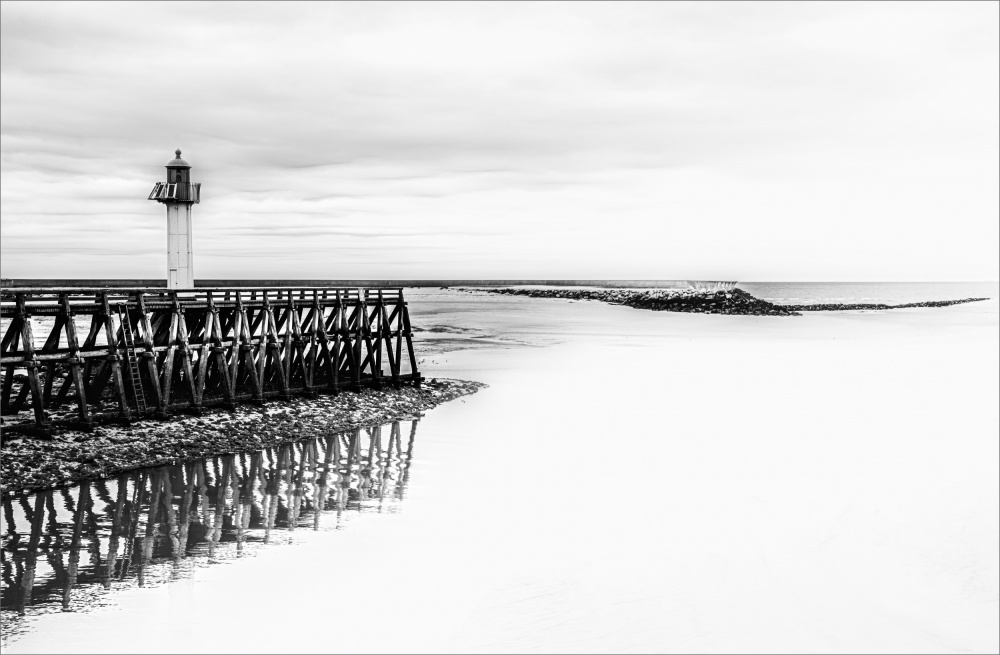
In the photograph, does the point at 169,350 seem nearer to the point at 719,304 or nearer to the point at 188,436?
the point at 188,436

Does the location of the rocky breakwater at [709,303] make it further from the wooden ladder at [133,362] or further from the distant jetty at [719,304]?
the wooden ladder at [133,362]

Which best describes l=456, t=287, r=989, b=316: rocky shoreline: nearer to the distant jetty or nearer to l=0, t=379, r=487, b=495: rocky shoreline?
the distant jetty

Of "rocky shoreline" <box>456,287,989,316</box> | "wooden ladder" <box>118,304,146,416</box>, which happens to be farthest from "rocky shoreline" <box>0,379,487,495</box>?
"rocky shoreline" <box>456,287,989,316</box>

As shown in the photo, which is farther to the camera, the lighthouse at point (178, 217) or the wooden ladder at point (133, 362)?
the lighthouse at point (178, 217)

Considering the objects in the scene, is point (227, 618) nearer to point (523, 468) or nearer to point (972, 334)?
point (523, 468)

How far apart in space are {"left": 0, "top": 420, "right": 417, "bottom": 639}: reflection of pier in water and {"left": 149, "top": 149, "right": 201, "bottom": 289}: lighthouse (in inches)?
313

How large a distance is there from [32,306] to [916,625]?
40.1 ft

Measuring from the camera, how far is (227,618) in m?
6.79

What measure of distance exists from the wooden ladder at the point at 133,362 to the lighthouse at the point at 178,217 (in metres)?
5.50

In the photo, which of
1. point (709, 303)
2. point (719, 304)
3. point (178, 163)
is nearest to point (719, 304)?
point (719, 304)

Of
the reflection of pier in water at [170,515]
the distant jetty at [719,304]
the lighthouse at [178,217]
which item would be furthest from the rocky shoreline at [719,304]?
the reflection of pier in water at [170,515]

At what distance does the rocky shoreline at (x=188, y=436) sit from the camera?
10969mm

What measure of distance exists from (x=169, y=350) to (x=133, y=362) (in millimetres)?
1008

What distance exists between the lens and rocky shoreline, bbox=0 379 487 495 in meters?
11.0
